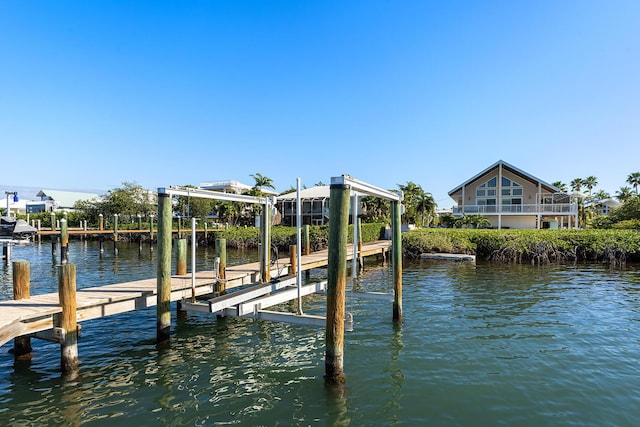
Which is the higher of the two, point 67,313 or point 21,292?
point 21,292

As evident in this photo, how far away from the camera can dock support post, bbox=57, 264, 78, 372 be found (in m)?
7.72

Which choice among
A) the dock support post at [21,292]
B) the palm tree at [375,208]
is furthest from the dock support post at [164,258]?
the palm tree at [375,208]

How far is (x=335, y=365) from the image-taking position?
757 centimetres

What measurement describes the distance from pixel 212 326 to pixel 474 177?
4198 centimetres

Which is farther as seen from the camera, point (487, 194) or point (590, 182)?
point (590, 182)

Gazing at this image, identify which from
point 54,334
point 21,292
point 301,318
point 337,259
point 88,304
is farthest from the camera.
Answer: point 21,292

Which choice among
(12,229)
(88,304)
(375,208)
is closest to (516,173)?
(375,208)

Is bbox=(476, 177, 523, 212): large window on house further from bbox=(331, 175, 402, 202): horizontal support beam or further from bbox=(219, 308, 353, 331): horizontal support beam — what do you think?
bbox=(219, 308, 353, 331): horizontal support beam

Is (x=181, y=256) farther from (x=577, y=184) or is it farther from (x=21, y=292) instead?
(x=577, y=184)

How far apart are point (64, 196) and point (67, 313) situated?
8734 cm

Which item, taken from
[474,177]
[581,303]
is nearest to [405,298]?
[581,303]

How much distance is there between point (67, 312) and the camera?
25.5ft

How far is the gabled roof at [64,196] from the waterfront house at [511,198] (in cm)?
6679

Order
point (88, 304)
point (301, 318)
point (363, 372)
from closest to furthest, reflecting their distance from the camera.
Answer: point (363, 372)
point (88, 304)
point (301, 318)
